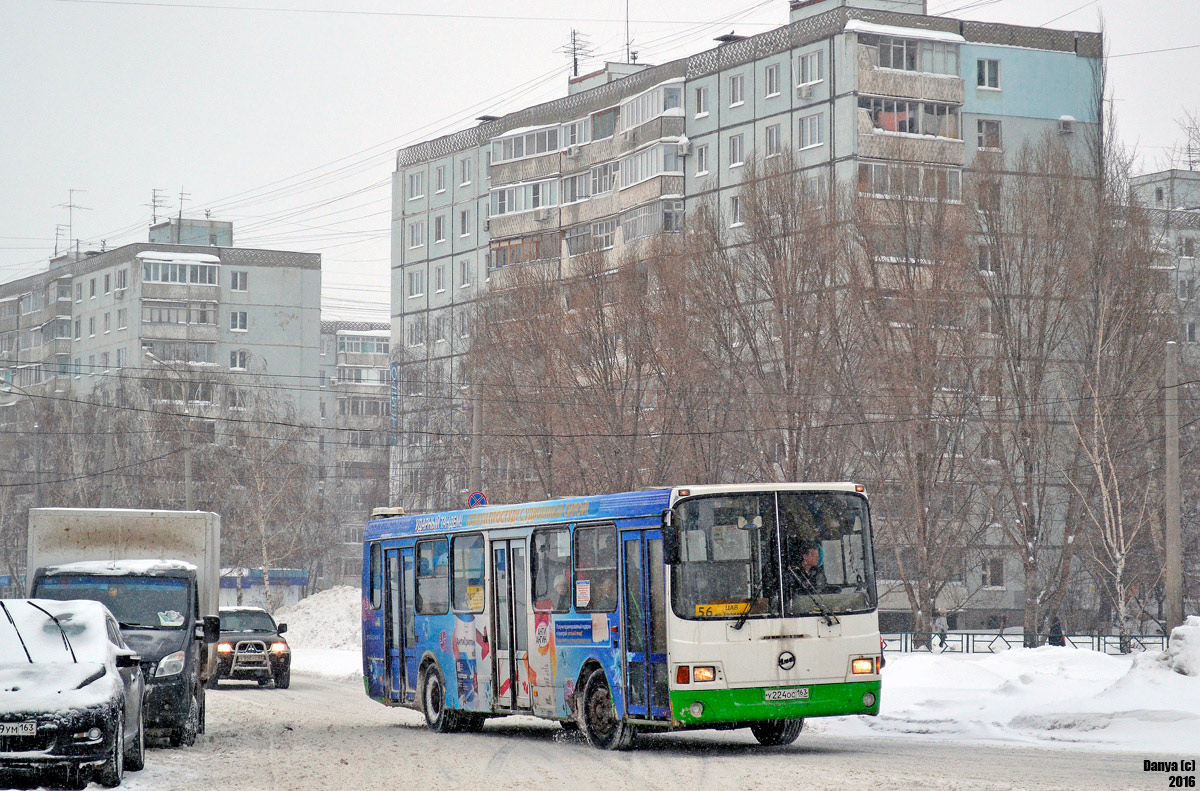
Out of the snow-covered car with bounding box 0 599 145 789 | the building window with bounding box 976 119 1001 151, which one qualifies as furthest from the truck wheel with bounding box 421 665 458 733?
the building window with bounding box 976 119 1001 151

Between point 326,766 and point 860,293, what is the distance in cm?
3630

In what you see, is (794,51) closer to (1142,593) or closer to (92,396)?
(1142,593)

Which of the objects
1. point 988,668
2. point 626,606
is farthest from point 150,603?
point 988,668

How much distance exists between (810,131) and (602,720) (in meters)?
52.8

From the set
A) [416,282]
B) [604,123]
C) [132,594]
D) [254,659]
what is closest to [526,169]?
[604,123]

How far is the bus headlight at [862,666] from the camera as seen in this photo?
1616 centimetres

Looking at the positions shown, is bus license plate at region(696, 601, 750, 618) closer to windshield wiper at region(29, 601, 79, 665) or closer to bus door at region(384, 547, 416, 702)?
windshield wiper at region(29, 601, 79, 665)

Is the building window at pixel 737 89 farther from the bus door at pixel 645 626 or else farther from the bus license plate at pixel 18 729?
the bus license plate at pixel 18 729

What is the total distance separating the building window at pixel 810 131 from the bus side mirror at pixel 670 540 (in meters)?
52.4

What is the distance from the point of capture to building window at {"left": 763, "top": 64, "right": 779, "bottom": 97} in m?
69.2

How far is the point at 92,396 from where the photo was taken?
315 ft

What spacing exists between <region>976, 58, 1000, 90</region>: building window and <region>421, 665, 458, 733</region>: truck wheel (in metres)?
54.1

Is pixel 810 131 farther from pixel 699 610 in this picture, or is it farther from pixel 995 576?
pixel 699 610

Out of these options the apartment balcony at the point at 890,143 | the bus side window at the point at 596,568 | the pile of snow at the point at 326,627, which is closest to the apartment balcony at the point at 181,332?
the pile of snow at the point at 326,627
